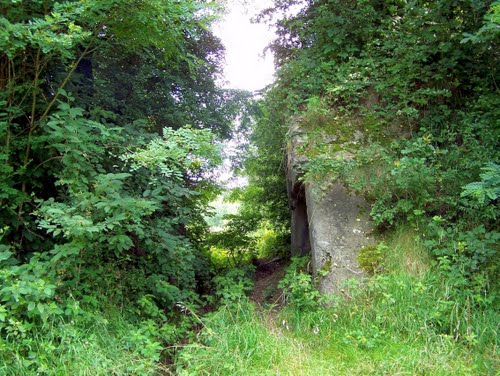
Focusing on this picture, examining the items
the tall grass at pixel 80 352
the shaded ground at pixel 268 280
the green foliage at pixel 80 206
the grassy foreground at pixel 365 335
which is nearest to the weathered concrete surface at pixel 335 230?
the grassy foreground at pixel 365 335

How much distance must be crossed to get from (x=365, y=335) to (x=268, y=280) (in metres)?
4.08

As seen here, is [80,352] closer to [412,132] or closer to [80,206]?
[80,206]

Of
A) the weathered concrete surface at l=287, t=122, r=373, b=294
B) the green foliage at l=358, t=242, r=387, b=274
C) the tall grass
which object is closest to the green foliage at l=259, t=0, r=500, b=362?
the green foliage at l=358, t=242, r=387, b=274

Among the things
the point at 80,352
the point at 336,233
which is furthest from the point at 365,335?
the point at 80,352

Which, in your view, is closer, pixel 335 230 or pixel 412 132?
pixel 335 230

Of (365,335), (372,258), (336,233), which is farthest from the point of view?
(336,233)

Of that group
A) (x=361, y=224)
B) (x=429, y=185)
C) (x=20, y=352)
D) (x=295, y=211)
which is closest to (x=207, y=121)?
(x=295, y=211)

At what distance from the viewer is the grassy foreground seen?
2.87 metres

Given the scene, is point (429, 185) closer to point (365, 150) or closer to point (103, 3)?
point (365, 150)

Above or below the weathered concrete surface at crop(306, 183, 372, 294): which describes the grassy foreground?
Result: below

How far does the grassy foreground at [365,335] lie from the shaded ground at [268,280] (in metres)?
1.47

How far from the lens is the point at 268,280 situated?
7199 millimetres

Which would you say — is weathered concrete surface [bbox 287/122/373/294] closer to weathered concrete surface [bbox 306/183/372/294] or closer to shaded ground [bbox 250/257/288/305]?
weathered concrete surface [bbox 306/183/372/294]

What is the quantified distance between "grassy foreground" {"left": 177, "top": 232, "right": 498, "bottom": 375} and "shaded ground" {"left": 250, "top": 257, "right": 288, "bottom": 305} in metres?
1.47
